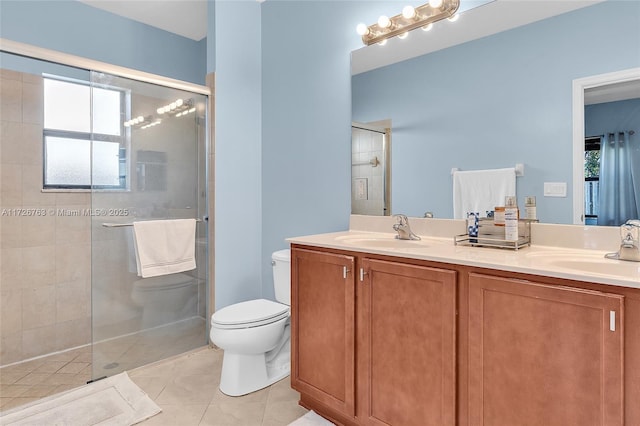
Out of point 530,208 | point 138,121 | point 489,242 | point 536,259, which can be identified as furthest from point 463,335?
point 138,121

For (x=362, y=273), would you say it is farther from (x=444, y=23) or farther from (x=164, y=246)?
(x=164, y=246)

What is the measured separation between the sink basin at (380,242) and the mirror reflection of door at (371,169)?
7.7 inches

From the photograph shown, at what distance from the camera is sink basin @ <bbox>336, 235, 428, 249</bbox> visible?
71.8 inches

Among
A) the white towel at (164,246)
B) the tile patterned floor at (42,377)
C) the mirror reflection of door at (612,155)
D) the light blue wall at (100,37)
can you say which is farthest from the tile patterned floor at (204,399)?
the light blue wall at (100,37)


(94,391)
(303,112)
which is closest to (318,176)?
(303,112)

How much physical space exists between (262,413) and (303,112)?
186 centimetres

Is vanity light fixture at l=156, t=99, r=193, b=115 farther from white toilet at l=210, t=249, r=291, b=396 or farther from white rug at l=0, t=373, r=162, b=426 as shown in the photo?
white rug at l=0, t=373, r=162, b=426

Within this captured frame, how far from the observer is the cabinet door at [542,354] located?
3.33 feet

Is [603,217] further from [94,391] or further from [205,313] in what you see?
[94,391]

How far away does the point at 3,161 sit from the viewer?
7.77 feet

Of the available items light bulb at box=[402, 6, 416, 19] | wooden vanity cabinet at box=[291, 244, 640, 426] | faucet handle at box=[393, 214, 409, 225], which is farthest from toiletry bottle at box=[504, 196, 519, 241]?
light bulb at box=[402, 6, 416, 19]

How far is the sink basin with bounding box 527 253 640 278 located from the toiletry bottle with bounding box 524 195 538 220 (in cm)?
24

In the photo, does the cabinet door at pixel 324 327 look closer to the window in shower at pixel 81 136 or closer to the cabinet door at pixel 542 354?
the cabinet door at pixel 542 354

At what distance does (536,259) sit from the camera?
4.34 ft
